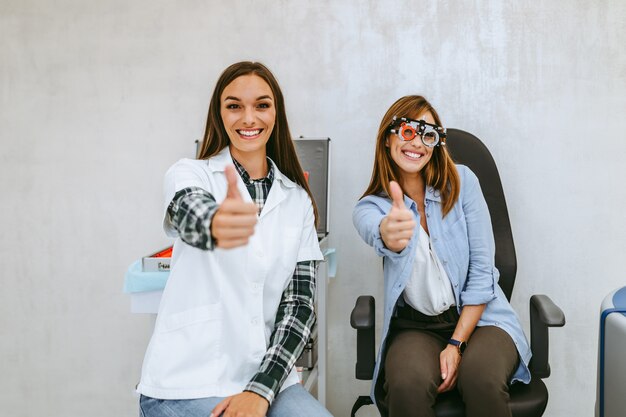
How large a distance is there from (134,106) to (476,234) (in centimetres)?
162

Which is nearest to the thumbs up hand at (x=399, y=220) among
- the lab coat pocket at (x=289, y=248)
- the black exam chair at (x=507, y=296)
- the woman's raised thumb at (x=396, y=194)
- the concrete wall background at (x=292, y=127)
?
the woman's raised thumb at (x=396, y=194)

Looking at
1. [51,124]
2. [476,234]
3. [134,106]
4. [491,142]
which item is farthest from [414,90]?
[51,124]

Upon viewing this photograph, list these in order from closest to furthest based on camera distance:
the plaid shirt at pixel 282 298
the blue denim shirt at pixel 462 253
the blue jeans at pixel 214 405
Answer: the plaid shirt at pixel 282 298 → the blue jeans at pixel 214 405 → the blue denim shirt at pixel 462 253

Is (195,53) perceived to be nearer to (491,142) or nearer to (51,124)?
(51,124)

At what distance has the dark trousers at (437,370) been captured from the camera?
158 cm

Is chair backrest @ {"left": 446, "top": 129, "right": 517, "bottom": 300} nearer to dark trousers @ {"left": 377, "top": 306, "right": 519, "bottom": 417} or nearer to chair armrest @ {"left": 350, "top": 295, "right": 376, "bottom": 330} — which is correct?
dark trousers @ {"left": 377, "top": 306, "right": 519, "bottom": 417}

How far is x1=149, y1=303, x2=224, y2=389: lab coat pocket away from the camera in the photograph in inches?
53.7

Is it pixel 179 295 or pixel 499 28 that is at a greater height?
pixel 499 28

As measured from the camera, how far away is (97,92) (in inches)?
106

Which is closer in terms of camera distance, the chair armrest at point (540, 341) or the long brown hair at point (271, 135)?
the long brown hair at point (271, 135)

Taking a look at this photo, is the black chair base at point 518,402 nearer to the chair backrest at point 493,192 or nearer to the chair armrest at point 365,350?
the chair armrest at point 365,350

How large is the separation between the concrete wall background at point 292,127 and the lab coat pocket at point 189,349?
4.21ft

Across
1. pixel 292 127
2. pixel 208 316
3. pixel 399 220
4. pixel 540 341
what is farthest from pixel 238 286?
pixel 292 127

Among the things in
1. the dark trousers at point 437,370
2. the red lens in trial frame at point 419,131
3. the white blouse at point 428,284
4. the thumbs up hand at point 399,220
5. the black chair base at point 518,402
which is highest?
the red lens in trial frame at point 419,131
